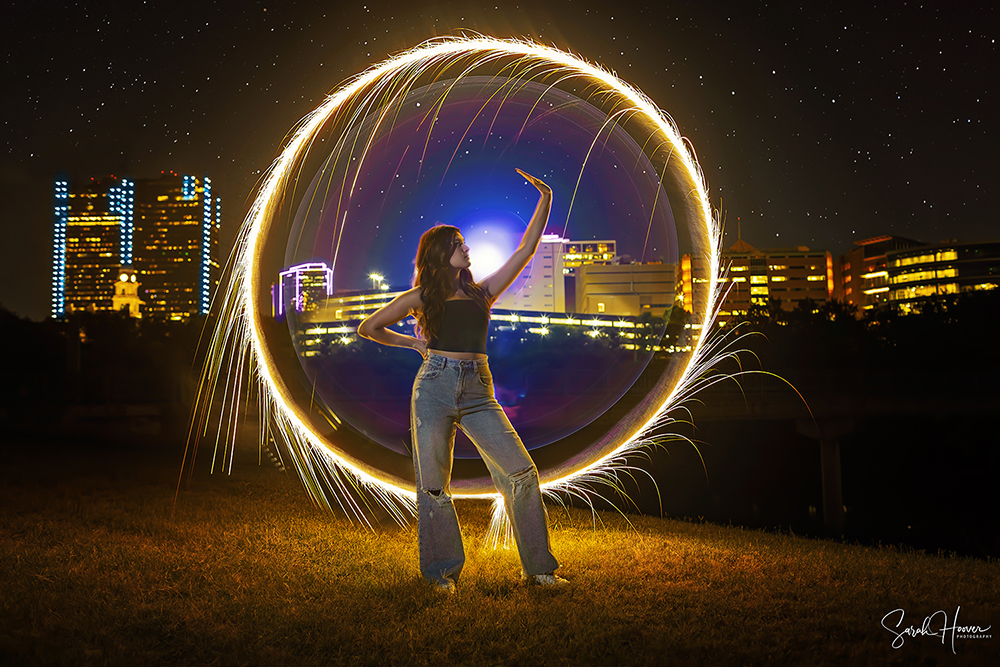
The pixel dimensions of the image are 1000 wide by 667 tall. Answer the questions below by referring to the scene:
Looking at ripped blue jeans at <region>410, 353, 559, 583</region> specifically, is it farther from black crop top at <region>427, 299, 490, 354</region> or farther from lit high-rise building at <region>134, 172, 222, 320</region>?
lit high-rise building at <region>134, 172, 222, 320</region>

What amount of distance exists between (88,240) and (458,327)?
175 metres

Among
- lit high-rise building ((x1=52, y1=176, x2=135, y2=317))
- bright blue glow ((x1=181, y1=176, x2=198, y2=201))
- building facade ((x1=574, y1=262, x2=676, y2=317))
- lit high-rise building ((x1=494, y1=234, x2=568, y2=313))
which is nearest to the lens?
lit high-rise building ((x1=494, y1=234, x2=568, y2=313))

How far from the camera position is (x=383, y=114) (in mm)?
6973

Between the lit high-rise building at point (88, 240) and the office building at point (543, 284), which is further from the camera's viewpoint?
the lit high-rise building at point (88, 240)

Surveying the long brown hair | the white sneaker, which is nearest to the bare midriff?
the long brown hair

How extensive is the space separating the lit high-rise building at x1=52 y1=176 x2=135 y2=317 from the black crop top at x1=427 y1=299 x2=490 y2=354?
168m

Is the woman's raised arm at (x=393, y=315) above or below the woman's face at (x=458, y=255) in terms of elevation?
below

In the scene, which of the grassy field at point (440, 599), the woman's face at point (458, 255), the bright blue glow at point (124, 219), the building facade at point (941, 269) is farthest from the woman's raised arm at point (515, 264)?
the bright blue glow at point (124, 219)

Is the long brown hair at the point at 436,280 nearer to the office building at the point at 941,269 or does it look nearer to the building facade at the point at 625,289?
the building facade at the point at 625,289

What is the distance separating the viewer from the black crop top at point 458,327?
476cm

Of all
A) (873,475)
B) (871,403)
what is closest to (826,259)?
(873,475)

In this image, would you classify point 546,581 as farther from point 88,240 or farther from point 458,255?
point 88,240

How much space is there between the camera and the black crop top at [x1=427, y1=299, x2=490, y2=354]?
15.6ft

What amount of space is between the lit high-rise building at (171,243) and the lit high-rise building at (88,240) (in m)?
3.77
